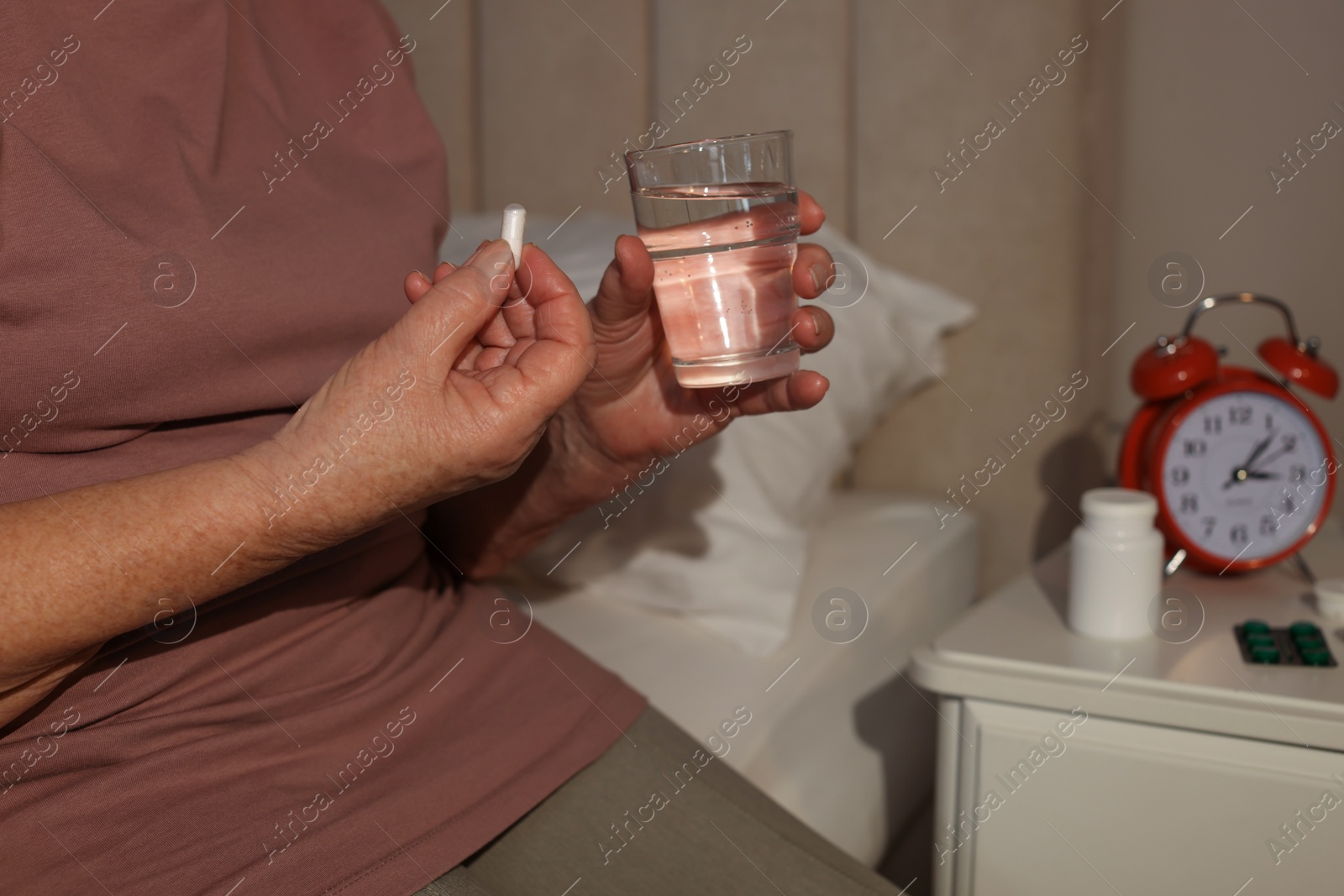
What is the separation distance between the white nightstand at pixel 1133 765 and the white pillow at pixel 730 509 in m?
0.25

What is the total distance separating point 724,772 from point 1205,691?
38 centimetres

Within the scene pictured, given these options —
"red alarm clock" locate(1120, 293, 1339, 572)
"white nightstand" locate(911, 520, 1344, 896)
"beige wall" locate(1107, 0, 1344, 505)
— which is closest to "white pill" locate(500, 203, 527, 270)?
"white nightstand" locate(911, 520, 1344, 896)

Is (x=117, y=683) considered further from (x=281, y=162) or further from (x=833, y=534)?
(x=833, y=534)

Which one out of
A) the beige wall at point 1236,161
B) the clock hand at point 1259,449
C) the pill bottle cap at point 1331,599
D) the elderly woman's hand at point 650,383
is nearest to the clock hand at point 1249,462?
the clock hand at point 1259,449

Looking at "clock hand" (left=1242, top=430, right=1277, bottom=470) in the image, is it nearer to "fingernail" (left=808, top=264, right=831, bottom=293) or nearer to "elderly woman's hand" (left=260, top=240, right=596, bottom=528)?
"fingernail" (left=808, top=264, right=831, bottom=293)

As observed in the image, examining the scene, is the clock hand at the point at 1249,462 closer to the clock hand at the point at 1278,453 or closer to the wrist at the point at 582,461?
the clock hand at the point at 1278,453

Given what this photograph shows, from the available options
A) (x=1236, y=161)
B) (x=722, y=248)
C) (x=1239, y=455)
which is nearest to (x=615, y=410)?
(x=722, y=248)

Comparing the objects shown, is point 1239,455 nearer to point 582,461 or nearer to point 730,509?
point 730,509

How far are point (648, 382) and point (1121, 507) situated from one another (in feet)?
1.43

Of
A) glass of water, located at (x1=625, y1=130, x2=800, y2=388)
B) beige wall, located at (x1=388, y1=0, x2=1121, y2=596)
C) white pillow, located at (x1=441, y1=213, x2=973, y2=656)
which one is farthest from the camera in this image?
beige wall, located at (x1=388, y1=0, x2=1121, y2=596)

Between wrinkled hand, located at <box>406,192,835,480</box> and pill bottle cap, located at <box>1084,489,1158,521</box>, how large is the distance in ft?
1.12

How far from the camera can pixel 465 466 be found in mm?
545

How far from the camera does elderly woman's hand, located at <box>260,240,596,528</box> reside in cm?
53

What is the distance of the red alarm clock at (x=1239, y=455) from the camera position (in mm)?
981
